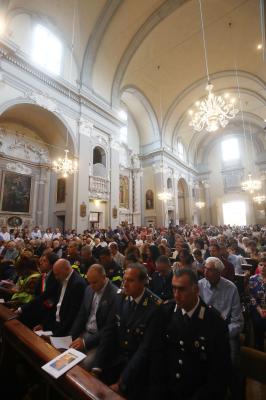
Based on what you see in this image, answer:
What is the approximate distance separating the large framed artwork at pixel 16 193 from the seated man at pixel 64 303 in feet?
30.2

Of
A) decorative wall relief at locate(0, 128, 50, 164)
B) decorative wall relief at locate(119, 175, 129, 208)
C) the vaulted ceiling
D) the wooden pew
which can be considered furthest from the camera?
decorative wall relief at locate(119, 175, 129, 208)

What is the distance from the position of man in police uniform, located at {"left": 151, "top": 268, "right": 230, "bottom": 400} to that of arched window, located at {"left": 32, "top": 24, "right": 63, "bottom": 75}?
1118cm

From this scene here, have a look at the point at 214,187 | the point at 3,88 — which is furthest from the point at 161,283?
the point at 214,187

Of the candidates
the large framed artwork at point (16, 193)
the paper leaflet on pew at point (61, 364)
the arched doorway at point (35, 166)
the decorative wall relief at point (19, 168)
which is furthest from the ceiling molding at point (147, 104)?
the paper leaflet on pew at point (61, 364)

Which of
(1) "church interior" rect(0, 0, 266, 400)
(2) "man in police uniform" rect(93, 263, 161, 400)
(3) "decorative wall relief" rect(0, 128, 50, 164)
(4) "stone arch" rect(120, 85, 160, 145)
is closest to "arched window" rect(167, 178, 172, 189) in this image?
(1) "church interior" rect(0, 0, 266, 400)

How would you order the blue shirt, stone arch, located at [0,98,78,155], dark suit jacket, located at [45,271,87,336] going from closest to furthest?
dark suit jacket, located at [45,271,87,336] < the blue shirt < stone arch, located at [0,98,78,155]

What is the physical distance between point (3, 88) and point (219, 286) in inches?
386

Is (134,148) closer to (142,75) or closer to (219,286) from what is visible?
(142,75)

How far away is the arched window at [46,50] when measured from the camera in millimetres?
9758

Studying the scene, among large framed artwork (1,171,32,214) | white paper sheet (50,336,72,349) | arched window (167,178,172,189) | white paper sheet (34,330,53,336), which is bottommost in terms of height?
white paper sheet (34,330,53,336)

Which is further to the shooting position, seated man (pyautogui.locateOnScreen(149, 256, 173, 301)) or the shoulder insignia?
seated man (pyautogui.locateOnScreen(149, 256, 173, 301))

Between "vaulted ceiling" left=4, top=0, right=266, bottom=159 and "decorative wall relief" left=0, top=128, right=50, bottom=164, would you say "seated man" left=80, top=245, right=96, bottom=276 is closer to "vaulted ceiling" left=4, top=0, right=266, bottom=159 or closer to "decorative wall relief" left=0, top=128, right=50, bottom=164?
"decorative wall relief" left=0, top=128, right=50, bottom=164

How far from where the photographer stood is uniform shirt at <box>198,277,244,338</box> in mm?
2136

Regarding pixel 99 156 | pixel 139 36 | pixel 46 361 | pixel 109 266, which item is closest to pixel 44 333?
pixel 46 361
